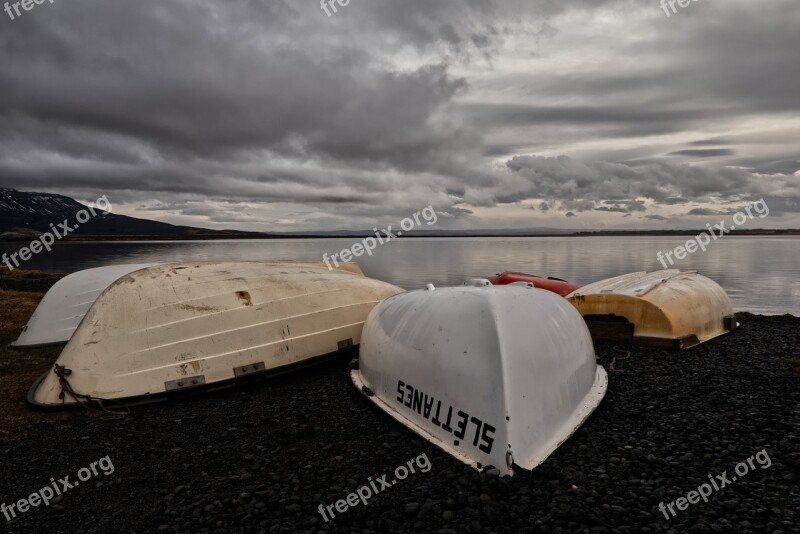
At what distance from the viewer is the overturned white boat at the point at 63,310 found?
1020cm

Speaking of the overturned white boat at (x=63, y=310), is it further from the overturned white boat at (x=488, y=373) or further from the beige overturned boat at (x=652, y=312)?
the beige overturned boat at (x=652, y=312)

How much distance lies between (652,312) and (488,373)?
21.7ft

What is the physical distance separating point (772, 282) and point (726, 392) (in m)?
33.3

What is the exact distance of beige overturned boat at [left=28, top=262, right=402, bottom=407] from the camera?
666 centimetres

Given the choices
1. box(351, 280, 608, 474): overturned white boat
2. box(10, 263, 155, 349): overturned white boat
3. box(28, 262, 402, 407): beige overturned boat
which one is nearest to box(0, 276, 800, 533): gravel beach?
box(351, 280, 608, 474): overturned white boat

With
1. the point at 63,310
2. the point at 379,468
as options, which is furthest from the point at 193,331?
the point at 63,310

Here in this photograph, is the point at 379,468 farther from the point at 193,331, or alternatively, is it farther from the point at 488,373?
the point at 193,331

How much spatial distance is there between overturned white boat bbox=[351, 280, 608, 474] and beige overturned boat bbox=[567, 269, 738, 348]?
13.0 ft

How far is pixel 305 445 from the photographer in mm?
5574

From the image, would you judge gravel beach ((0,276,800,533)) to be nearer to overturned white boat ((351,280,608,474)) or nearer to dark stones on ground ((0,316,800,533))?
dark stones on ground ((0,316,800,533))

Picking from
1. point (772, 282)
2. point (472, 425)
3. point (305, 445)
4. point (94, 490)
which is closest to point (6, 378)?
point (94, 490)

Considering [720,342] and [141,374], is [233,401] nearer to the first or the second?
[141,374]

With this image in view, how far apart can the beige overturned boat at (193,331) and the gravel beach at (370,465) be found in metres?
0.37

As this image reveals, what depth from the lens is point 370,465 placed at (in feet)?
16.3
